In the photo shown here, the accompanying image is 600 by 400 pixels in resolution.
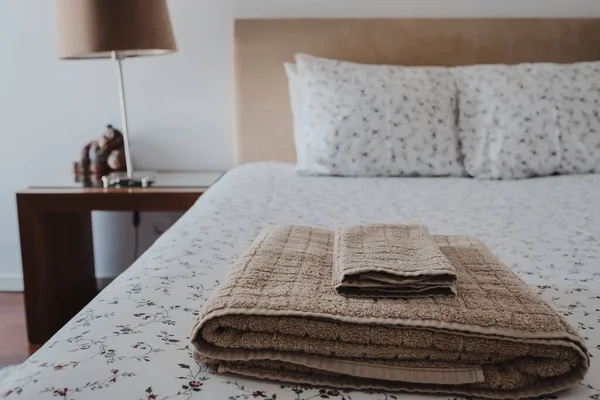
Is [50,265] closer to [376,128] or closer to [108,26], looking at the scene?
[108,26]

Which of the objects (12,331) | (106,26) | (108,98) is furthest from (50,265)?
(106,26)

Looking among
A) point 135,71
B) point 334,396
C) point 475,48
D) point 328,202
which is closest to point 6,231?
point 135,71

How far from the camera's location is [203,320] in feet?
2.41

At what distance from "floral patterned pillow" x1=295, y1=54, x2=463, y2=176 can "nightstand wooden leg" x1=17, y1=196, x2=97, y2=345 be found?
895 mm

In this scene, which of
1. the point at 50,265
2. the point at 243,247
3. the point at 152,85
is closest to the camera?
the point at 243,247

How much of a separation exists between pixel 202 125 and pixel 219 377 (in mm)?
1788

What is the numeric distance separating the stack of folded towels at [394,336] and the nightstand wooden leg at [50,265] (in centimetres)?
146

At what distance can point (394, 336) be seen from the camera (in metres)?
0.72

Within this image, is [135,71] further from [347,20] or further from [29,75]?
[347,20]

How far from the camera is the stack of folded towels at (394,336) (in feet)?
2.32

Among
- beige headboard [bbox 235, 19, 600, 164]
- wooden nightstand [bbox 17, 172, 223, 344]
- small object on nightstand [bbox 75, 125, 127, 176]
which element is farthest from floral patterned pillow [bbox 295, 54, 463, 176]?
small object on nightstand [bbox 75, 125, 127, 176]

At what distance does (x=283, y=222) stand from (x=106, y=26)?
0.96 m

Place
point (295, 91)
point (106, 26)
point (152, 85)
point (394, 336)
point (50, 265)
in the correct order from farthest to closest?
point (152, 85) → point (295, 91) → point (50, 265) → point (106, 26) → point (394, 336)

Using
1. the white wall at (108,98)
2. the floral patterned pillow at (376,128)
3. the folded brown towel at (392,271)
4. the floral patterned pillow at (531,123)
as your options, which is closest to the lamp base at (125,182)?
the white wall at (108,98)
